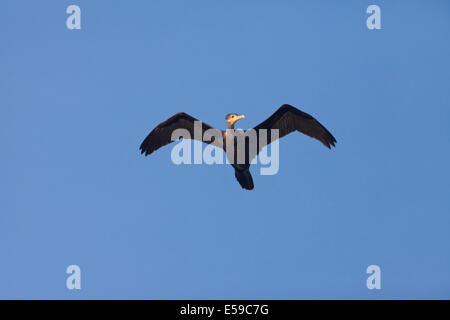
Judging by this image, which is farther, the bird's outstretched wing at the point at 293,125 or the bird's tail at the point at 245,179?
the bird's outstretched wing at the point at 293,125

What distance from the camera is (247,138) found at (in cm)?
1572

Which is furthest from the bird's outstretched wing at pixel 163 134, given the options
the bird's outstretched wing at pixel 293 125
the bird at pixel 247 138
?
the bird's outstretched wing at pixel 293 125

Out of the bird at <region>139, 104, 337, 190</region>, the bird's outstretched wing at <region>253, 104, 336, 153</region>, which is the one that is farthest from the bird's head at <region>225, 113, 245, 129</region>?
the bird's outstretched wing at <region>253, 104, 336, 153</region>

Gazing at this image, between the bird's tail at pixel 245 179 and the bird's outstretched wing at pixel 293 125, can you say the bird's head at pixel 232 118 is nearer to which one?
the bird's outstretched wing at pixel 293 125

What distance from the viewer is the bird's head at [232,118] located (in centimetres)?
1535

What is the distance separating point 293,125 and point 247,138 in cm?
125

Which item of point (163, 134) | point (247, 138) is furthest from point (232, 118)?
point (163, 134)

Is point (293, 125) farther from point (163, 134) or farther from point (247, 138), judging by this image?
point (163, 134)

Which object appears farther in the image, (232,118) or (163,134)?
(163,134)

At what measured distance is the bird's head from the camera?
15.4 m

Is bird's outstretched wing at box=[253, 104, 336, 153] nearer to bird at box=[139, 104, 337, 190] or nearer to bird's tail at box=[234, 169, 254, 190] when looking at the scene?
bird at box=[139, 104, 337, 190]
